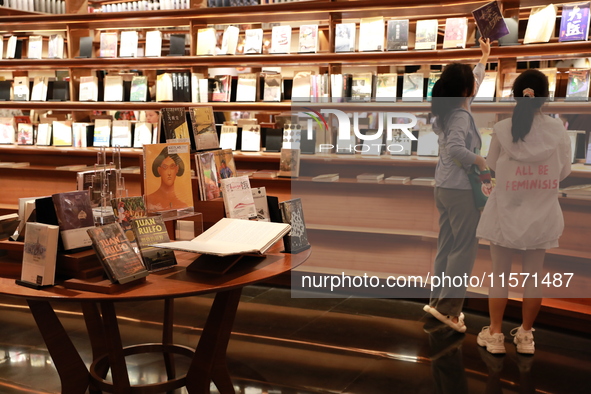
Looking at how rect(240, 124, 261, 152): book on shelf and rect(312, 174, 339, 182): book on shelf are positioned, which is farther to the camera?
rect(240, 124, 261, 152): book on shelf

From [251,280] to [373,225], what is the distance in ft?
7.70

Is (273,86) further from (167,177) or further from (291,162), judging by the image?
(167,177)

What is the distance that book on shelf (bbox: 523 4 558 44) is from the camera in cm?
364

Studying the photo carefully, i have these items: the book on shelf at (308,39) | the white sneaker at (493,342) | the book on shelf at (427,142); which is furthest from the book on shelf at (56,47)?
the white sneaker at (493,342)

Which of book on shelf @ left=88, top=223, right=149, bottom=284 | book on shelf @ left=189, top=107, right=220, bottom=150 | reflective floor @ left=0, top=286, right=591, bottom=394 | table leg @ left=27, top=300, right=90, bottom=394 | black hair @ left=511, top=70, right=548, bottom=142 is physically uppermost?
black hair @ left=511, top=70, right=548, bottom=142

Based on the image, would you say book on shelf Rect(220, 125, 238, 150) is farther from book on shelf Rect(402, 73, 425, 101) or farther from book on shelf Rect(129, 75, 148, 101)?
book on shelf Rect(402, 73, 425, 101)

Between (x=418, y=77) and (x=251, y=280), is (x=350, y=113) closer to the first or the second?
(x=418, y=77)

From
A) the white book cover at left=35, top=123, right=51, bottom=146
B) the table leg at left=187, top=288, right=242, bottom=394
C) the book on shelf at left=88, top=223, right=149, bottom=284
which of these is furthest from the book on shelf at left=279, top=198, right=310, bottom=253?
the white book cover at left=35, top=123, right=51, bottom=146

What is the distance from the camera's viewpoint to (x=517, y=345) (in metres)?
3.17

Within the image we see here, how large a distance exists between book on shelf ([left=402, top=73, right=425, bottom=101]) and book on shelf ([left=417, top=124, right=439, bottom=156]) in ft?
1.30

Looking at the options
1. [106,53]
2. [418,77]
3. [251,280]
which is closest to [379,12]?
[418,77]

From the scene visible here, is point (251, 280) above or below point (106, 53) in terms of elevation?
below

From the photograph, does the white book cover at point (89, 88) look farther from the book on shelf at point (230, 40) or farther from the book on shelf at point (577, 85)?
the book on shelf at point (577, 85)

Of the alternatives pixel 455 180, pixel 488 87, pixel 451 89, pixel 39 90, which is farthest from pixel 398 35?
pixel 39 90
